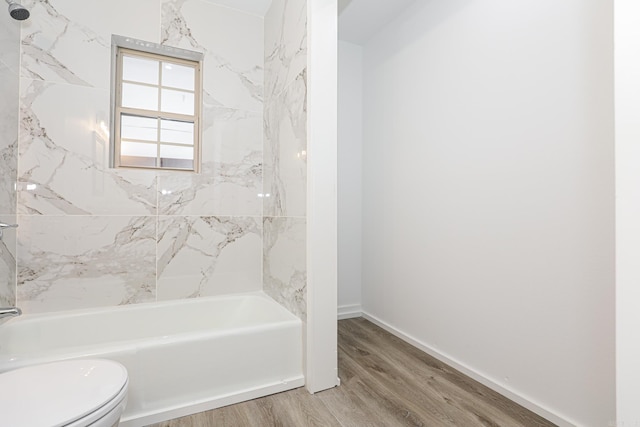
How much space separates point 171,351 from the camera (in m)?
1.56

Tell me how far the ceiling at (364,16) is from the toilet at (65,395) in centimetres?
285

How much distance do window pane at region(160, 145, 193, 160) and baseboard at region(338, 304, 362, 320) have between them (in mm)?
1932

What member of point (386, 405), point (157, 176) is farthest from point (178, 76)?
point (386, 405)

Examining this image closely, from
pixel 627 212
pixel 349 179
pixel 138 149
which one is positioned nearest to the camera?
pixel 627 212

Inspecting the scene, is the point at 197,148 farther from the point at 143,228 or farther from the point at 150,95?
the point at 143,228

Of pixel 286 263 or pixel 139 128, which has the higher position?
pixel 139 128

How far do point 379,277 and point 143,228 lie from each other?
6.44 ft

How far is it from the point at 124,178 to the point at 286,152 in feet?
3.69

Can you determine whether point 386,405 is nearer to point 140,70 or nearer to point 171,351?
point 171,351

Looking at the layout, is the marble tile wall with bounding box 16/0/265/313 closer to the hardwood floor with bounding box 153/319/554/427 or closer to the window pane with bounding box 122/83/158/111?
the window pane with bounding box 122/83/158/111

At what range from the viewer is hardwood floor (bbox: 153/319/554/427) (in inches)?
59.9

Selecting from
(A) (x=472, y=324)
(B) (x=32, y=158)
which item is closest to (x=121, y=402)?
(B) (x=32, y=158)

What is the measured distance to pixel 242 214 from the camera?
250 centimetres

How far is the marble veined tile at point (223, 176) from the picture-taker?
7.52 ft
